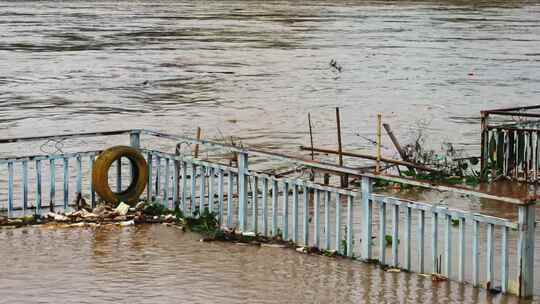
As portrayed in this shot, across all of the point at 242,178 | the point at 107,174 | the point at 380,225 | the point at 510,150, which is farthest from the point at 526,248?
the point at 510,150

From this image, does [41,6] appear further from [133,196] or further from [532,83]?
[133,196]

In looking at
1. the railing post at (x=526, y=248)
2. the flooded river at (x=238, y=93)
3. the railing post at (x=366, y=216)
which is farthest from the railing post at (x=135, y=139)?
the railing post at (x=526, y=248)

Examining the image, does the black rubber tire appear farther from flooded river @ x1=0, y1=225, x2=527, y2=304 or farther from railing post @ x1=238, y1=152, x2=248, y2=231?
railing post @ x1=238, y1=152, x2=248, y2=231

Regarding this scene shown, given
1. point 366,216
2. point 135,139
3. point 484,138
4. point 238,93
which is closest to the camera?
point 366,216

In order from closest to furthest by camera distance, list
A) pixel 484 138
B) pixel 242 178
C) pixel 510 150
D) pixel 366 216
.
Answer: pixel 366 216 → pixel 242 178 → pixel 510 150 → pixel 484 138

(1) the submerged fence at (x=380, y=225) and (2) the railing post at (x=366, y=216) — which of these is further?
(2) the railing post at (x=366, y=216)

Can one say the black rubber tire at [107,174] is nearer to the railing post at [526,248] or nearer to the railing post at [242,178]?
the railing post at [242,178]

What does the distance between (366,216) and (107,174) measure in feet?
12.4

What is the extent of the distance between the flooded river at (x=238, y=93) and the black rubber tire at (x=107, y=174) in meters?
0.76

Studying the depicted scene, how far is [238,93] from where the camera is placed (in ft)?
108

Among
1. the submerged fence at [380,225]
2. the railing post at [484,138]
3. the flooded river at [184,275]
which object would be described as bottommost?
the flooded river at [184,275]

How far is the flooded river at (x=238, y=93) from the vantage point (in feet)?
34.3

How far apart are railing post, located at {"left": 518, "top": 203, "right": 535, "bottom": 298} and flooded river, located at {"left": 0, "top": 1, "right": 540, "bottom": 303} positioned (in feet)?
0.74

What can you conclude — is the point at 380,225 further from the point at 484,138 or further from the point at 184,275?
the point at 484,138
